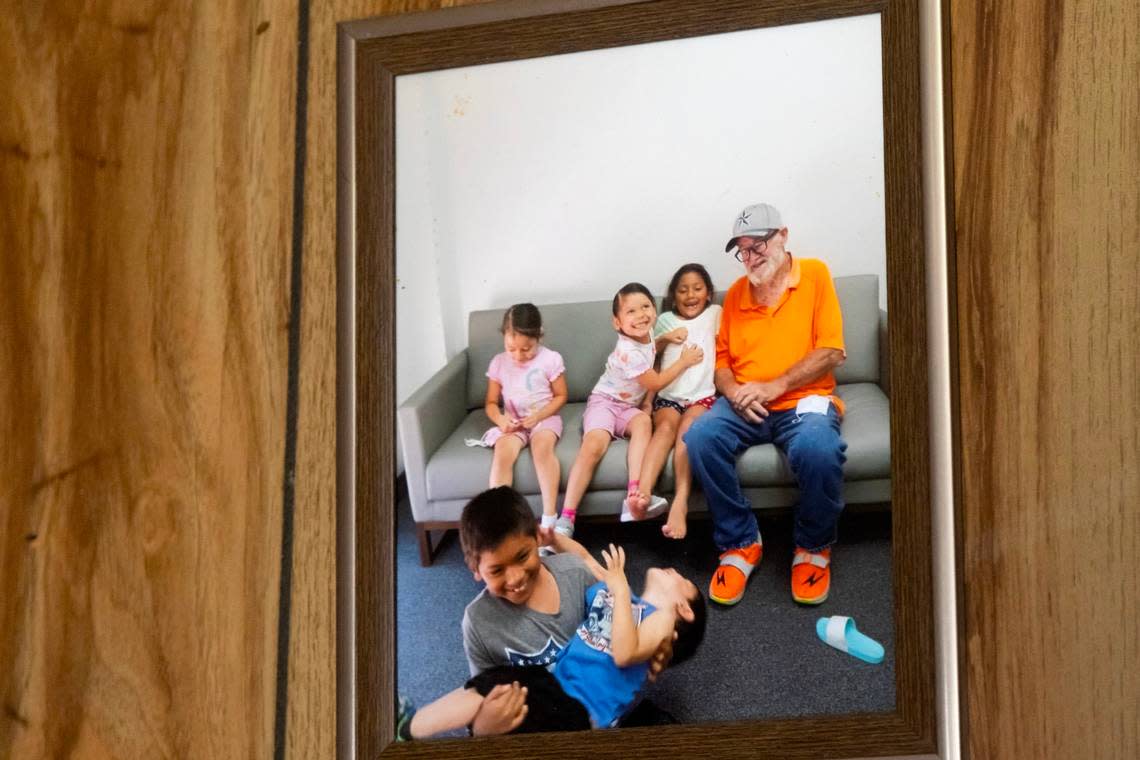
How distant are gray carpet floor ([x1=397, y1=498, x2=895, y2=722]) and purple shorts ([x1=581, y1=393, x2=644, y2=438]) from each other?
0.26 ft

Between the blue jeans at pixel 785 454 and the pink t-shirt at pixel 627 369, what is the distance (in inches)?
2.4

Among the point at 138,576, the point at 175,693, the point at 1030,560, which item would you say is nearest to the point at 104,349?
the point at 138,576

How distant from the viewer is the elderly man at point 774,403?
0.73 m

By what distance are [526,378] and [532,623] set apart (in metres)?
0.21

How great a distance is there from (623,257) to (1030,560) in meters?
0.40

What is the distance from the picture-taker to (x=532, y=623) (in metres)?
0.76

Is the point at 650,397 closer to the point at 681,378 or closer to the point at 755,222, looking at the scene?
the point at 681,378

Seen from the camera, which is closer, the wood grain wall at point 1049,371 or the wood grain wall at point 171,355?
the wood grain wall at point 1049,371

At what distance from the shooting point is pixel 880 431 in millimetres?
729

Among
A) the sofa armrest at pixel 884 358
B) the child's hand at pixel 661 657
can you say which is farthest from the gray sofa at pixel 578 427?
the child's hand at pixel 661 657

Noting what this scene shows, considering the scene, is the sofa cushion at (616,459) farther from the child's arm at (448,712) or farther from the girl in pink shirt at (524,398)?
the child's arm at (448,712)

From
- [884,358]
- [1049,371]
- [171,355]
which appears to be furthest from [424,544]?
[1049,371]

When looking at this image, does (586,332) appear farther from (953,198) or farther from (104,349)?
(104,349)

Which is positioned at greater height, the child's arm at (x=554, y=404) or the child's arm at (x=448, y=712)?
the child's arm at (x=554, y=404)
